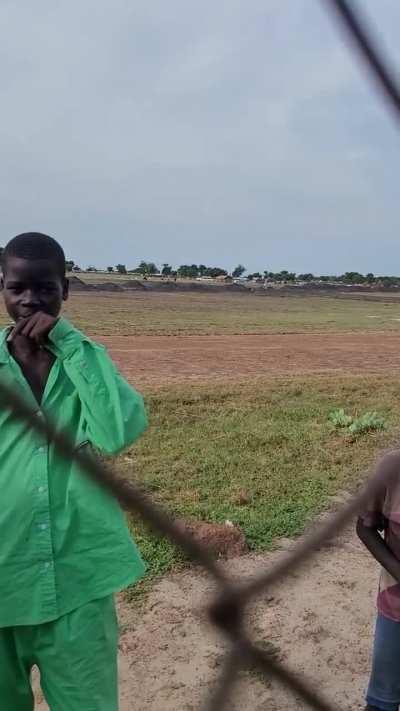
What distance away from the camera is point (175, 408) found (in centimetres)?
754

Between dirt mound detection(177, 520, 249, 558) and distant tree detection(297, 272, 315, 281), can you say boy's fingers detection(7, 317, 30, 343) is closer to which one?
dirt mound detection(177, 520, 249, 558)

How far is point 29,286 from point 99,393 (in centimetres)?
33

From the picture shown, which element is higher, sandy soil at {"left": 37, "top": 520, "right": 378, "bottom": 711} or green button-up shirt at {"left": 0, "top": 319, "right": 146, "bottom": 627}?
green button-up shirt at {"left": 0, "top": 319, "right": 146, "bottom": 627}

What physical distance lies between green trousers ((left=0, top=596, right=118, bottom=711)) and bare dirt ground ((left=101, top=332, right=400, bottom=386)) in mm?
8269

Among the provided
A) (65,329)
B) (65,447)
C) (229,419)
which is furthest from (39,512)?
(229,419)

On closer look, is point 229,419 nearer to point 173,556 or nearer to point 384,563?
point 173,556

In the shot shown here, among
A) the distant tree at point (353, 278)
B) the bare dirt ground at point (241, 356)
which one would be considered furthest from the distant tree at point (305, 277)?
the bare dirt ground at point (241, 356)

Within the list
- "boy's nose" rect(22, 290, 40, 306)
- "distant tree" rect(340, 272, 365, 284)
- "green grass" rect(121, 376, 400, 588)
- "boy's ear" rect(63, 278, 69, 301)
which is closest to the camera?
"boy's nose" rect(22, 290, 40, 306)

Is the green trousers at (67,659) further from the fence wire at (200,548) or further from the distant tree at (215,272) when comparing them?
the distant tree at (215,272)

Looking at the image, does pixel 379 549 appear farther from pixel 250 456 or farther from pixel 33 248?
pixel 250 456

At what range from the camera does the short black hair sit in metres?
1.62

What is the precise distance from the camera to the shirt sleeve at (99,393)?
153cm

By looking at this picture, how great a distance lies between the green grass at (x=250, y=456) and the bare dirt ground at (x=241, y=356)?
2.46 m

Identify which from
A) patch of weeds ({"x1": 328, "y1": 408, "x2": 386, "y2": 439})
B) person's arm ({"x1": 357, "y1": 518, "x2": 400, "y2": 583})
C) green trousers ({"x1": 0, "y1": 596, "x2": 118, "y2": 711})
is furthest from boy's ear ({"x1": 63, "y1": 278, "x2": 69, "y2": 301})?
patch of weeds ({"x1": 328, "y1": 408, "x2": 386, "y2": 439})
